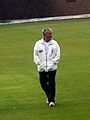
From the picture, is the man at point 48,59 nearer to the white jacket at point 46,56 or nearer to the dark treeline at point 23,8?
the white jacket at point 46,56

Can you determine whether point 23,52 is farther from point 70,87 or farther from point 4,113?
point 4,113

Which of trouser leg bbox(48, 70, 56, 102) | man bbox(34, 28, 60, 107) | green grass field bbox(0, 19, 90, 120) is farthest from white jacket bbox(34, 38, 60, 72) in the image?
green grass field bbox(0, 19, 90, 120)

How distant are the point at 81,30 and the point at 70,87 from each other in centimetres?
2835

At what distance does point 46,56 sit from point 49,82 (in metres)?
0.63

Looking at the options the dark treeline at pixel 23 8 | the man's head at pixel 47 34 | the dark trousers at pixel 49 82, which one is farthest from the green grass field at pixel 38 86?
the dark treeline at pixel 23 8

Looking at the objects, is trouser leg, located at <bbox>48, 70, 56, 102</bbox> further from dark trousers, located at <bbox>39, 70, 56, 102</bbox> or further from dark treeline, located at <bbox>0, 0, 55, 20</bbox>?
dark treeline, located at <bbox>0, 0, 55, 20</bbox>

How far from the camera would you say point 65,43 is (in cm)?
3453

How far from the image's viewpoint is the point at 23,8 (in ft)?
A: 210

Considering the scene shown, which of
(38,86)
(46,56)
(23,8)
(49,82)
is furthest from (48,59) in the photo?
(23,8)

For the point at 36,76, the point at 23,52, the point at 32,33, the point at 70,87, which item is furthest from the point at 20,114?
the point at 32,33

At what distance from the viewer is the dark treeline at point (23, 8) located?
64188 mm

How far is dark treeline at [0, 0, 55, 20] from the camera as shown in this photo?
64.2m

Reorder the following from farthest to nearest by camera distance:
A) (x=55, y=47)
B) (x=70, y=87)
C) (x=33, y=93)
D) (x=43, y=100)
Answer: (x=70, y=87)
(x=33, y=93)
(x=43, y=100)
(x=55, y=47)

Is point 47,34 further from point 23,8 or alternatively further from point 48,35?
point 23,8
